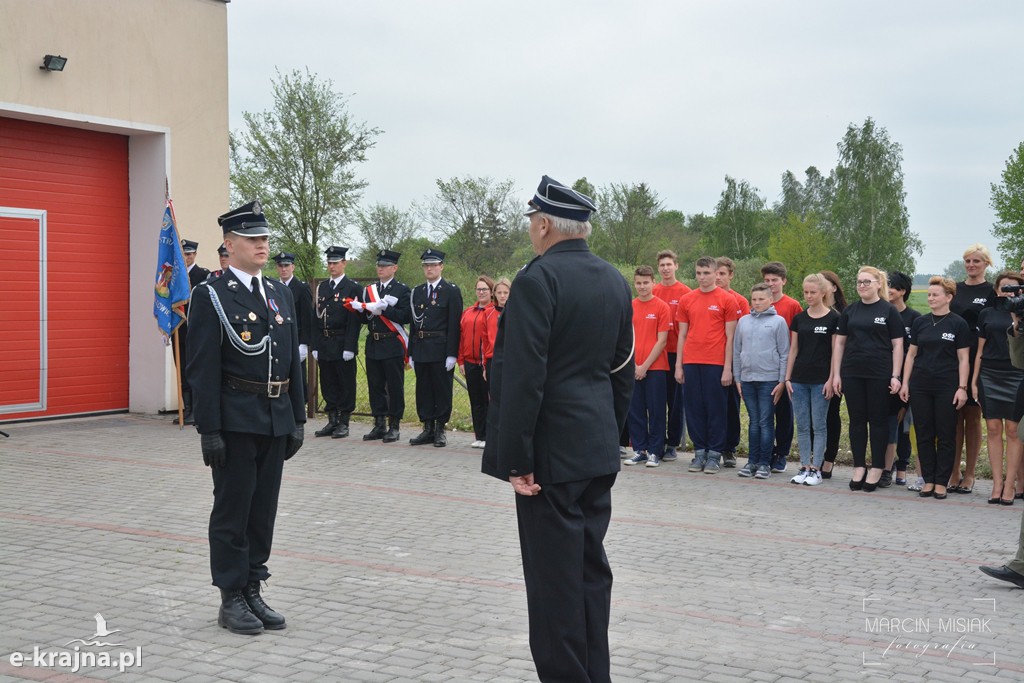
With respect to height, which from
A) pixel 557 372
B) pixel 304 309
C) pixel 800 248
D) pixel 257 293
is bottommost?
pixel 557 372

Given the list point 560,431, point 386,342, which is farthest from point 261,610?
point 386,342

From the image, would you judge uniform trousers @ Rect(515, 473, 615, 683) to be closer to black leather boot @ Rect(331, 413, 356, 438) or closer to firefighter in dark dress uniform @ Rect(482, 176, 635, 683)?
firefighter in dark dress uniform @ Rect(482, 176, 635, 683)

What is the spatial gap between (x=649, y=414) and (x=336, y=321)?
4.07 metres

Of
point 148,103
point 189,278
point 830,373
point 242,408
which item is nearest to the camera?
point 242,408

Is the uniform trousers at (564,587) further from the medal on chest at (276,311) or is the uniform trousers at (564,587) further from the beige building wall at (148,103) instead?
the beige building wall at (148,103)

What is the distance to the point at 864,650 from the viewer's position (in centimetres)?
543

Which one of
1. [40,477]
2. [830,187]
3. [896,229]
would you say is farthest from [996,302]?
[830,187]

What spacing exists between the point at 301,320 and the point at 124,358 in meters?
3.27

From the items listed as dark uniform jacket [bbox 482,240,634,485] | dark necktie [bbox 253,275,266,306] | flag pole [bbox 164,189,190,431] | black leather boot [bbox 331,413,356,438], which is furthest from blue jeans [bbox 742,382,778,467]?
flag pole [bbox 164,189,190,431]

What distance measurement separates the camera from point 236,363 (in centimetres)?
568

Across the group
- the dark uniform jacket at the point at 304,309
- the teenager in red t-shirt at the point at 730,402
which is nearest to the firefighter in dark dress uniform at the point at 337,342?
the dark uniform jacket at the point at 304,309

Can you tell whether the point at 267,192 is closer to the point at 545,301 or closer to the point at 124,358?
the point at 124,358

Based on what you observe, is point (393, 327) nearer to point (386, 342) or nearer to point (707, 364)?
point (386, 342)

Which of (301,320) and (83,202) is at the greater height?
(83,202)
